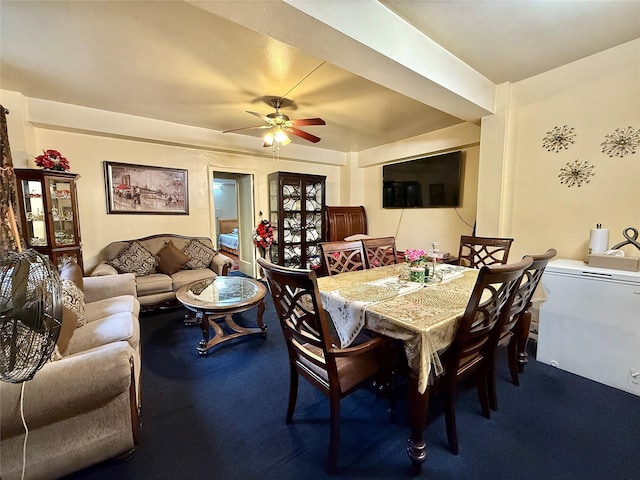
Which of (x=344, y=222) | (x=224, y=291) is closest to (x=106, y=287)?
(x=224, y=291)

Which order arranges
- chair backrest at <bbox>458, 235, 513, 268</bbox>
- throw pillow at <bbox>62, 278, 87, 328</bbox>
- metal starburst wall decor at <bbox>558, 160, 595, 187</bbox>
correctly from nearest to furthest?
1. throw pillow at <bbox>62, 278, 87, 328</bbox>
2. metal starburst wall decor at <bbox>558, 160, 595, 187</bbox>
3. chair backrest at <bbox>458, 235, 513, 268</bbox>

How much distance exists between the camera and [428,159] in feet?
13.5

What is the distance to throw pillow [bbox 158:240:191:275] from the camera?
3529 millimetres

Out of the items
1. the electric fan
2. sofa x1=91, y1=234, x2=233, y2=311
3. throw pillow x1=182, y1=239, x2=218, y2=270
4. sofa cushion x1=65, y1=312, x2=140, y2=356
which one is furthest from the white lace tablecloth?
throw pillow x1=182, y1=239, x2=218, y2=270

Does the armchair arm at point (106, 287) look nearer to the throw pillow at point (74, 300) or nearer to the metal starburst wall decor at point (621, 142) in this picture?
the throw pillow at point (74, 300)

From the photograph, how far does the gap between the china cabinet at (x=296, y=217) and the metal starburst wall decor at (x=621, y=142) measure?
11.3 feet

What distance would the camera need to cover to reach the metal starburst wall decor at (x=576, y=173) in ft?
7.66

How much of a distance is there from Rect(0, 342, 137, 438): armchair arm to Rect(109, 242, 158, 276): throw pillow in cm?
244

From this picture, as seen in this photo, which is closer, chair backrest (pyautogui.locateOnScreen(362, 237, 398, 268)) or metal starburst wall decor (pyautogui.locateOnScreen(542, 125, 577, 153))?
metal starburst wall decor (pyautogui.locateOnScreen(542, 125, 577, 153))

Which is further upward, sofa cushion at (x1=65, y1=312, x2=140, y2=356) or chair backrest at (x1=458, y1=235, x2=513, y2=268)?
chair backrest at (x1=458, y1=235, x2=513, y2=268)

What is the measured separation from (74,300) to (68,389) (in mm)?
1066

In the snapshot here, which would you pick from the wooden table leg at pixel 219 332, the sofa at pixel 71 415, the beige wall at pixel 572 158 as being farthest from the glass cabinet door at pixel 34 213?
the beige wall at pixel 572 158

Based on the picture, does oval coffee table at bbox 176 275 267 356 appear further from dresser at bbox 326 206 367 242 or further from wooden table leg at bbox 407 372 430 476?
dresser at bbox 326 206 367 242

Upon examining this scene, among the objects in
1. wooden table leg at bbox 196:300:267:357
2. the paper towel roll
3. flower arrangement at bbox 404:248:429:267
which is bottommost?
wooden table leg at bbox 196:300:267:357
